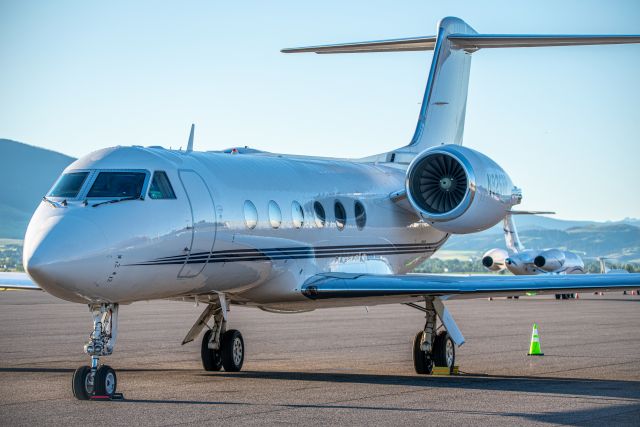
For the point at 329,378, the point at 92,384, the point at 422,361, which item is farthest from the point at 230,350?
the point at 92,384

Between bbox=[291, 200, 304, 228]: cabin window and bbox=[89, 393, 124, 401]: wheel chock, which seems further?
bbox=[291, 200, 304, 228]: cabin window

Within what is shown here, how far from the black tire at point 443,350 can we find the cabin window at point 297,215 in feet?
9.34

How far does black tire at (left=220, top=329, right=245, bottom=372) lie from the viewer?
1678cm

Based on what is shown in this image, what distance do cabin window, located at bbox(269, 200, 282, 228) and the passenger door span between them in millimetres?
1588

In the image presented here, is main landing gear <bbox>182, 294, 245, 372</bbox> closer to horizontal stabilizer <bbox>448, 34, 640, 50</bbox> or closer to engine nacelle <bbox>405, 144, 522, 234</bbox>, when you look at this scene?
engine nacelle <bbox>405, 144, 522, 234</bbox>

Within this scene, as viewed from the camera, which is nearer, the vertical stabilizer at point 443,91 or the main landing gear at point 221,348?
the main landing gear at point 221,348

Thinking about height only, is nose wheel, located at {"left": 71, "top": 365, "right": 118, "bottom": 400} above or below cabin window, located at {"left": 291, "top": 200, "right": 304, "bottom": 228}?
below

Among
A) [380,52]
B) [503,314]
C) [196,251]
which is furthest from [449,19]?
[503,314]

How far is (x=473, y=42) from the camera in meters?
22.0

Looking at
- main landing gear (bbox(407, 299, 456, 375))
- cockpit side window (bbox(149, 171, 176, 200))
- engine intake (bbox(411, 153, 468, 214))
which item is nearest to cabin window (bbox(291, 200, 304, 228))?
engine intake (bbox(411, 153, 468, 214))

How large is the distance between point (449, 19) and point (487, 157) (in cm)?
510

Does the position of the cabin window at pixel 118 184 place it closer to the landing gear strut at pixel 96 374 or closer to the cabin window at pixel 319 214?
the landing gear strut at pixel 96 374

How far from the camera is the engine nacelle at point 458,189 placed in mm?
17391

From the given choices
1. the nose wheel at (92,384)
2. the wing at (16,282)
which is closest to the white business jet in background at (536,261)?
the wing at (16,282)
